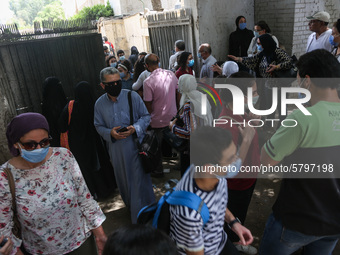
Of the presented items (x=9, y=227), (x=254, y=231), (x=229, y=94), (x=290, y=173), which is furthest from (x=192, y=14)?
(x=9, y=227)

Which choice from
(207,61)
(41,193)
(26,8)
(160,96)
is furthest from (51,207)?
(26,8)

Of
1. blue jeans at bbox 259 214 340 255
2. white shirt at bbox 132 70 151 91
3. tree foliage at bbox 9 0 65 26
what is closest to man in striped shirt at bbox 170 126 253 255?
blue jeans at bbox 259 214 340 255

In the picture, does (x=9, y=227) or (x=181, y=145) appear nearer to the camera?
(x=9, y=227)

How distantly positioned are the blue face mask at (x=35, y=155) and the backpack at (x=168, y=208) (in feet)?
2.64

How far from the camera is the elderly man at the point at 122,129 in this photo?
321 cm

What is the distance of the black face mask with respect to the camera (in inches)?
125

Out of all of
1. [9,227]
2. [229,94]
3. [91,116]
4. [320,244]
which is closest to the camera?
[9,227]

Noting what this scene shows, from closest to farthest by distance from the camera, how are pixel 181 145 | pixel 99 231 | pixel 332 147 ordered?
pixel 332 147, pixel 99 231, pixel 181 145

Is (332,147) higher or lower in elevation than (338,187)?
higher

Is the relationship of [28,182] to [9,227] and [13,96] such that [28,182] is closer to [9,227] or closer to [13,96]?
[9,227]

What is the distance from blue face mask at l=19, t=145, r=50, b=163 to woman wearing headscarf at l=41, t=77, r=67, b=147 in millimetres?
1881

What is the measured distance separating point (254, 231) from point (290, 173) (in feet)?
5.96

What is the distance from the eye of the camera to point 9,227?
1.83 m

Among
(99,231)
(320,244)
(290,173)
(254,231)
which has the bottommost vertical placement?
(254,231)
